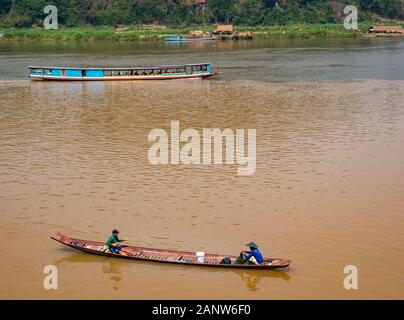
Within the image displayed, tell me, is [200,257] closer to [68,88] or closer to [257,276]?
[257,276]

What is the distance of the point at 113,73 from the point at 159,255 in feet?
110

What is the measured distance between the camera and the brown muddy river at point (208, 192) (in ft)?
47.4

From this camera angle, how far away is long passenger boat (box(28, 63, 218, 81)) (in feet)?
151

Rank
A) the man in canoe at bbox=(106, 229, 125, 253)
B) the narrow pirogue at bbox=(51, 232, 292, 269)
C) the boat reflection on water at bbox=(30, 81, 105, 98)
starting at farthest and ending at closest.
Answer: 1. the boat reflection on water at bbox=(30, 81, 105, 98)
2. the man in canoe at bbox=(106, 229, 125, 253)
3. the narrow pirogue at bbox=(51, 232, 292, 269)

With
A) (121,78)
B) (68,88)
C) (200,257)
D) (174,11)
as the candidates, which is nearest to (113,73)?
(121,78)

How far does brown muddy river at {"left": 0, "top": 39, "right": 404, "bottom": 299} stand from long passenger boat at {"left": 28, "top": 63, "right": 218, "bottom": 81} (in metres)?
5.46

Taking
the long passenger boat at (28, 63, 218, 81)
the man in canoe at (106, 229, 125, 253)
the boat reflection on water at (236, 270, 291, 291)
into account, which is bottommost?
the boat reflection on water at (236, 270, 291, 291)

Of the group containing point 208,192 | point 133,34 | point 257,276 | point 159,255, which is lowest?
point 257,276

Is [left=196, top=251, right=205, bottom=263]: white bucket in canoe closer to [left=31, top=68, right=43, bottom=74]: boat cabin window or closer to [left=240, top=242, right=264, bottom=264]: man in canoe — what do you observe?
[left=240, top=242, right=264, bottom=264]: man in canoe

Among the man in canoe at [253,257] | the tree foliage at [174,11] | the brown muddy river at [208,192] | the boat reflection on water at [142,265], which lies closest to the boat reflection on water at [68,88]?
the brown muddy river at [208,192]

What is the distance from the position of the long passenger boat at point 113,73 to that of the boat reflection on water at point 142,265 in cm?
3149

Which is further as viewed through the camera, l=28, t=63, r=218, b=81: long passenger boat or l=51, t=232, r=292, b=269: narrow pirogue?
l=28, t=63, r=218, b=81: long passenger boat

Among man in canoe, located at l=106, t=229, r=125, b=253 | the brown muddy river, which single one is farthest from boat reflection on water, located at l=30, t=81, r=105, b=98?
man in canoe, located at l=106, t=229, r=125, b=253

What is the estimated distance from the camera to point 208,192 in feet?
66.1
